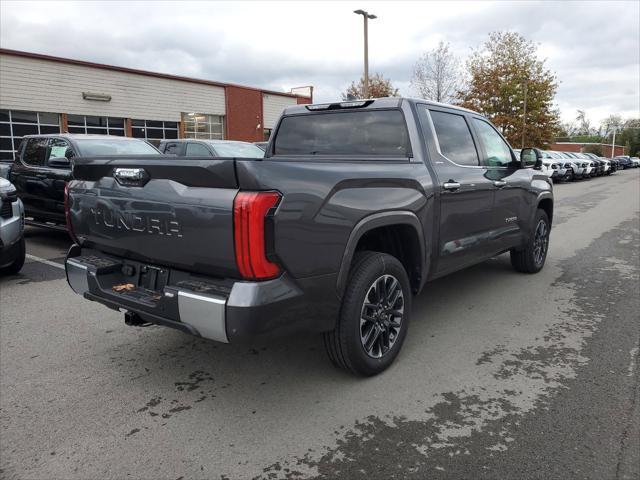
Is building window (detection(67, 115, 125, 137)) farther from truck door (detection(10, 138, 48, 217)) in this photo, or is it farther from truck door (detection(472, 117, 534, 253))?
truck door (detection(472, 117, 534, 253))

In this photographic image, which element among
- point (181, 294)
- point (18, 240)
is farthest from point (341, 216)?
point (18, 240)

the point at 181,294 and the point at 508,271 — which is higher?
the point at 181,294

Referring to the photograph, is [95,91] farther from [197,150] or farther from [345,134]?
[345,134]

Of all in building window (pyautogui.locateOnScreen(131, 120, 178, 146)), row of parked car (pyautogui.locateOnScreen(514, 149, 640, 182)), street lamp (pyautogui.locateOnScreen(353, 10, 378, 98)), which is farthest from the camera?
building window (pyautogui.locateOnScreen(131, 120, 178, 146))

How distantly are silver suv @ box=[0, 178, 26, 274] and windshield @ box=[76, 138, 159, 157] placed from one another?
1996mm

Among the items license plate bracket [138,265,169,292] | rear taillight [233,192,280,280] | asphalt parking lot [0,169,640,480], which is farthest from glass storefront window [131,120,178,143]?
rear taillight [233,192,280,280]

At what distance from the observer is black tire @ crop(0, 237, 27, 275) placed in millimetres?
6084

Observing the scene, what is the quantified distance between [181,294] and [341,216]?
38.7 inches

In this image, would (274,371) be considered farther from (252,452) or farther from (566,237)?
(566,237)

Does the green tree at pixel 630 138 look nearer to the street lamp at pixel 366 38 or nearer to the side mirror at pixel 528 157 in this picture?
the street lamp at pixel 366 38

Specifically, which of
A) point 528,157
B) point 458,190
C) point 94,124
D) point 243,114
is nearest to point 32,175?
point 458,190

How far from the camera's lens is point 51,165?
7.77m

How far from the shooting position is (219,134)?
30.4m

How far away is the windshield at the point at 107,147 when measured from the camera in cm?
783
